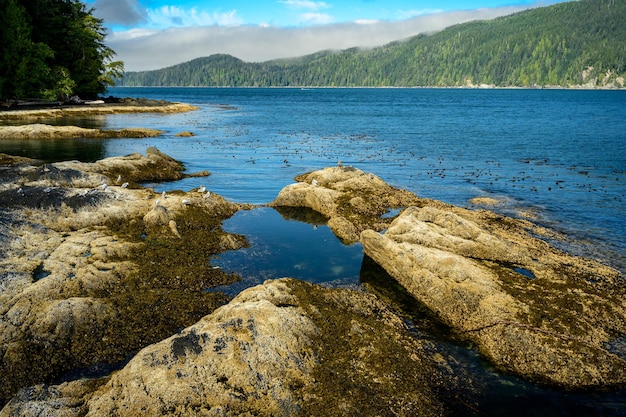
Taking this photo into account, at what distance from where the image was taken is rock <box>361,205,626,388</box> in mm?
12133

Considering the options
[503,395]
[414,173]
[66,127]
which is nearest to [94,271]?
[503,395]

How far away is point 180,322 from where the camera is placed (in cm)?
1389

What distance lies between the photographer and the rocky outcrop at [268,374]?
29.6 feet

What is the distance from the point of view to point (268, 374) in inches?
391

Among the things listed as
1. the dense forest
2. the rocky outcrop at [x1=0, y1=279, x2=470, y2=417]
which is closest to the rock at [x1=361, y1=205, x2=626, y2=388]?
the rocky outcrop at [x1=0, y1=279, x2=470, y2=417]

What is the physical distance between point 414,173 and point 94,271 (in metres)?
32.7

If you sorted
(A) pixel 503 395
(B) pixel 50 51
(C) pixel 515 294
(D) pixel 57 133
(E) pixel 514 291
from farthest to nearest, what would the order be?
(B) pixel 50 51 → (D) pixel 57 133 → (E) pixel 514 291 → (C) pixel 515 294 → (A) pixel 503 395

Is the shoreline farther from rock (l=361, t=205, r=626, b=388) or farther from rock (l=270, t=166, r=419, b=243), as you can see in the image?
rock (l=361, t=205, r=626, b=388)

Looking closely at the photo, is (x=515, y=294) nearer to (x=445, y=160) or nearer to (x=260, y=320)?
(x=260, y=320)

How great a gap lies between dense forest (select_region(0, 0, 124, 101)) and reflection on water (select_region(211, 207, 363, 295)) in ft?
252

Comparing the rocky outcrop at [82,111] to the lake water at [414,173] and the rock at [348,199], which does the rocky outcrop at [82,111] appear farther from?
the rock at [348,199]

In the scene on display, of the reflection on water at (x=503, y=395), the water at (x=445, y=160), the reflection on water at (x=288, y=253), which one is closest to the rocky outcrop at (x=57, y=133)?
the water at (x=445, y=160)

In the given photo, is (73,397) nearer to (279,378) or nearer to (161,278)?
(279,378)

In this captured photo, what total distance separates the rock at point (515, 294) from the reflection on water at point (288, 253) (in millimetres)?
2016
